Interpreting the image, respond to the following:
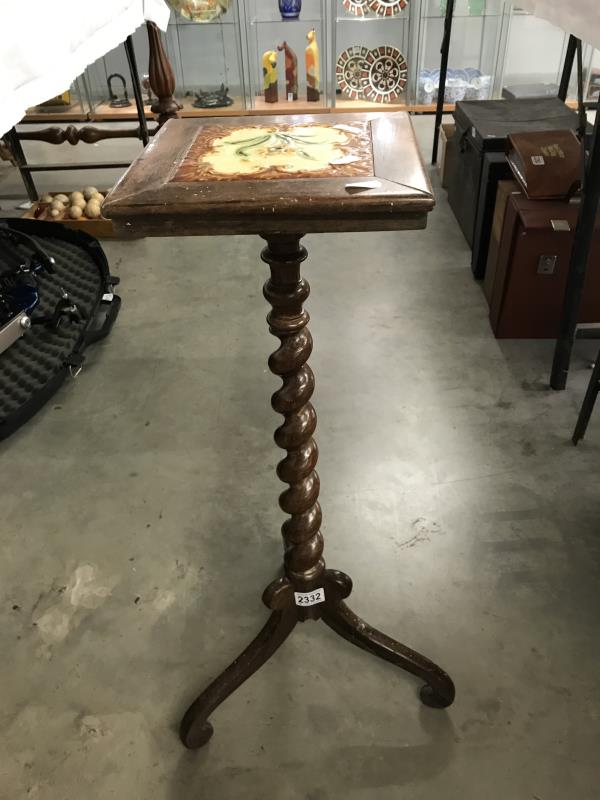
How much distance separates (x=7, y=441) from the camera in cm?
179

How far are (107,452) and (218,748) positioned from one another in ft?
2.84

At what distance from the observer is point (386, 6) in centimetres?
419

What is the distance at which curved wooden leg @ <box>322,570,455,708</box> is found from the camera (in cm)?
114

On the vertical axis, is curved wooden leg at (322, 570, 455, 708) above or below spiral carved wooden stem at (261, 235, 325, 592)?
below

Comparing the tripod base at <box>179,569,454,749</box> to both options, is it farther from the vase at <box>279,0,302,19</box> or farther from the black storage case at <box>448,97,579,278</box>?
the vase at <box>279,0,302,19</box>

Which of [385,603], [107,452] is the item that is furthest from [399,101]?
[385,603]

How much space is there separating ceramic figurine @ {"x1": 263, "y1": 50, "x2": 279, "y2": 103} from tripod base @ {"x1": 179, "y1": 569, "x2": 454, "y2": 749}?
404cm

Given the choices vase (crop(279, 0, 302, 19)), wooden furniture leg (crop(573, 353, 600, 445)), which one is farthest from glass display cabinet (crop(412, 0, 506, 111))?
wooden furniture leg (crop(573, 353, 600, 445))

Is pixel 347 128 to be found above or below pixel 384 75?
above

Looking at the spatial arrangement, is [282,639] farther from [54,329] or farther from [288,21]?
[288,21]

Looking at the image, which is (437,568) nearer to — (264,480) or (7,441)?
(264,480)

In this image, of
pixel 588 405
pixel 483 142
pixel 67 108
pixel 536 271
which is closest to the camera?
pixel 588 405

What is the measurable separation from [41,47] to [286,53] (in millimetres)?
3562

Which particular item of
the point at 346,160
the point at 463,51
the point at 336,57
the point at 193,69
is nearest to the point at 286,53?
the point at 336,57
